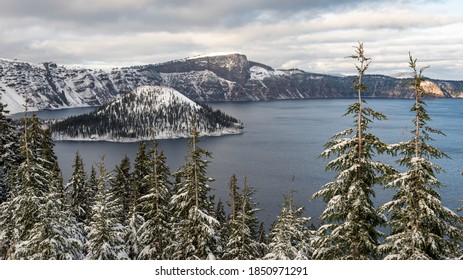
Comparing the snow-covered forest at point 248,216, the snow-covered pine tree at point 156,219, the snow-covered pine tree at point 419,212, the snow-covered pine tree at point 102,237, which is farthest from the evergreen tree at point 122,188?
the snow-covered pine tree at point 419,212

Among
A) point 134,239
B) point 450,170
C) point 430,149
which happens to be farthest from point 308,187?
point 430,149

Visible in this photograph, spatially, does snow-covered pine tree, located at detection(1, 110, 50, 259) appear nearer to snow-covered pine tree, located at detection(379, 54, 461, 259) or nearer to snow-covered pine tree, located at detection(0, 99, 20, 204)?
snow-covered pine tree, located at detection(0, 99, 20, 204)

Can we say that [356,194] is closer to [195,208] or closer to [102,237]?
[195,208]

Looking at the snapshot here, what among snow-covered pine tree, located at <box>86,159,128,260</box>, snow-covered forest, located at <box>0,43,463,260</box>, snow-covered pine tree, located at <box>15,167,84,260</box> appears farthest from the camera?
snow-covered pine tree, located at <box>86,159,128,260</box>

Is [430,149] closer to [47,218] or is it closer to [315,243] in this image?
[315,243]

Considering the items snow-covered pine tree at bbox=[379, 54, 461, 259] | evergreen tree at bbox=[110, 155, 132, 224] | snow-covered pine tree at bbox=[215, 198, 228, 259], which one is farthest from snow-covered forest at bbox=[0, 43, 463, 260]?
evergreen tree at bbox=[110, 155, 132, 224]
